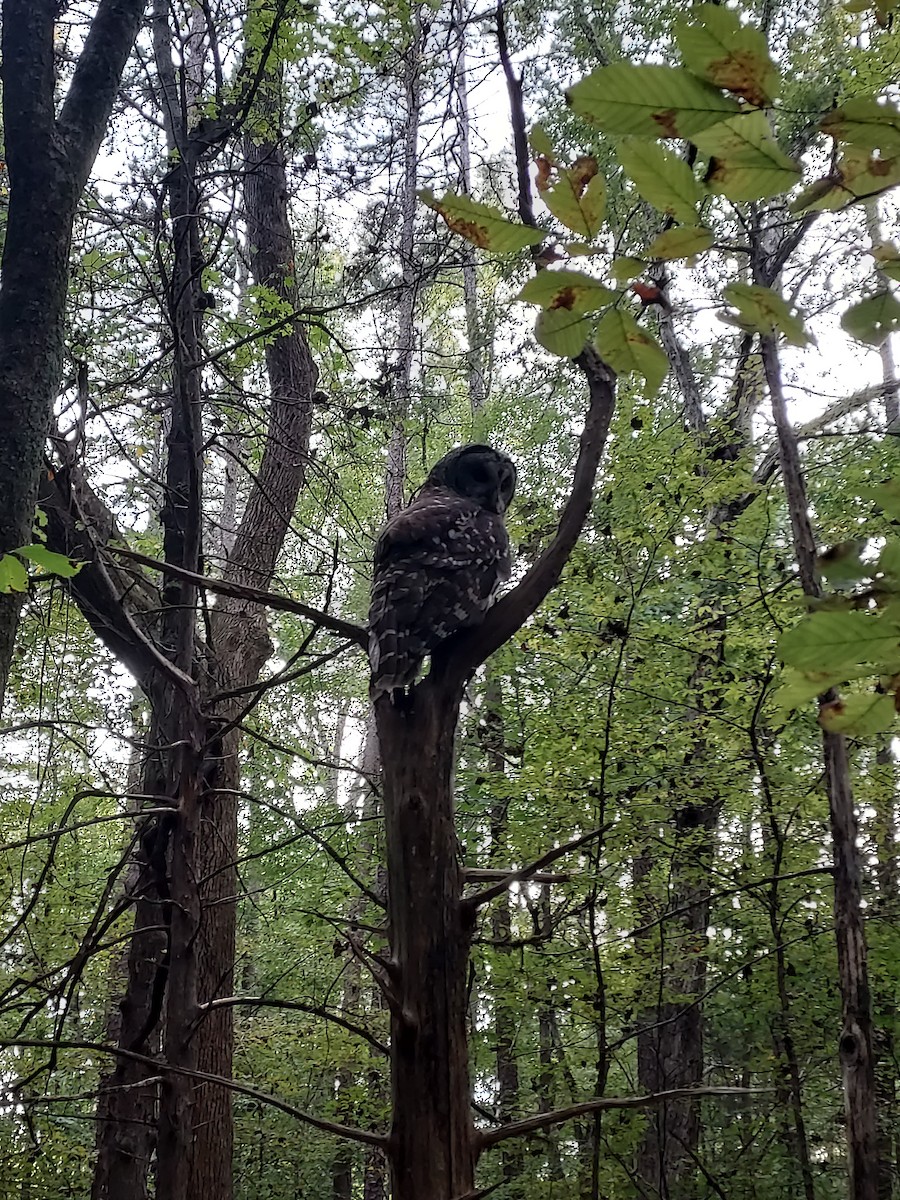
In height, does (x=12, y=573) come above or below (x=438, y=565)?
below

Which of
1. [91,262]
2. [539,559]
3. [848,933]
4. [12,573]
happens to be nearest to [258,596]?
[539,559]

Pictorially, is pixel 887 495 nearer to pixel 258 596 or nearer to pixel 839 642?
pixel 839 642

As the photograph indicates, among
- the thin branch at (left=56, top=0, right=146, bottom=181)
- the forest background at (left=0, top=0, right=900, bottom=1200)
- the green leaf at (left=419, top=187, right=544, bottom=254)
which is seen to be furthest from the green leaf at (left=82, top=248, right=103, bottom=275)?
the green leaf at (left=419, top=187, right=544, bottom=254)

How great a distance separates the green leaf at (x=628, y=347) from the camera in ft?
2.75

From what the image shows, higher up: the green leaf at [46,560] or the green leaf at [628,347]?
the green leaf at [628,347]

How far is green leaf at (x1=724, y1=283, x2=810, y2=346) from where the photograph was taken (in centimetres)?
77

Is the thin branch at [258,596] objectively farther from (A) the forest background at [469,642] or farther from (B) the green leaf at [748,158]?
(B) the green leaf at [748,158]

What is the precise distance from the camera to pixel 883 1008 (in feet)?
14.8

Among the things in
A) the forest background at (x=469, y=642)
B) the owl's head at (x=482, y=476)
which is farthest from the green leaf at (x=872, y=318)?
the owl's head at (x=482, y=476)

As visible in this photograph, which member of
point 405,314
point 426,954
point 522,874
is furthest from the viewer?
point 405,314

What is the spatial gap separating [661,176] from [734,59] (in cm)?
9

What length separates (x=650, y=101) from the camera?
0.59 meters

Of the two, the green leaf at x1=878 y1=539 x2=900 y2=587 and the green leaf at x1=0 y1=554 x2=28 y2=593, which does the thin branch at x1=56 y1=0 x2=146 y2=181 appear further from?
Answer: the green leaf at x1=878 y1=539 x2=900 y2=587

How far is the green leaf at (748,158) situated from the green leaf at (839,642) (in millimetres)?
318
